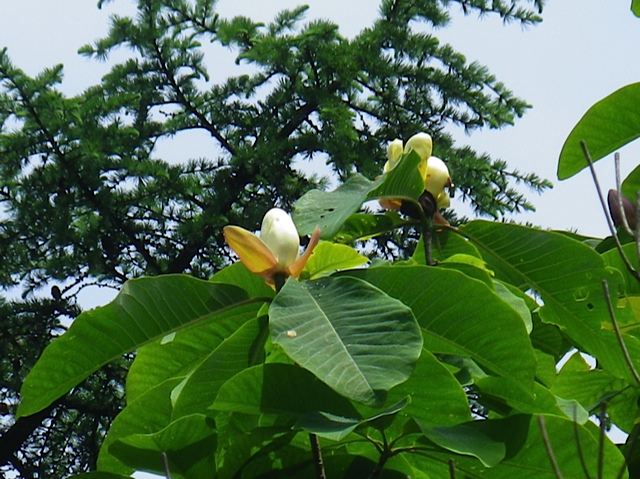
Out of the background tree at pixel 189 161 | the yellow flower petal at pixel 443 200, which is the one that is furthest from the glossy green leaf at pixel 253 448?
the background tree at pixel 189 161

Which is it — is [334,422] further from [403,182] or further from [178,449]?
[403,182]

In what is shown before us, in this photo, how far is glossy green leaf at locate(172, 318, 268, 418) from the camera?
701 millimetres

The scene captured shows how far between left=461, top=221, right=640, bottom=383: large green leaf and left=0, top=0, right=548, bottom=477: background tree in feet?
13.8

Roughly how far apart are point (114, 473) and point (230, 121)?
4.94 m

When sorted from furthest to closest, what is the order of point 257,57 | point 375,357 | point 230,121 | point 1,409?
1. point 230,121
2. point 257,57
3. point 1,409
4. point 375,357

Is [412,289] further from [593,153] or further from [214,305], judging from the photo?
[593,153]

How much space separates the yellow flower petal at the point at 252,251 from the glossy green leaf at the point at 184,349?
0.05 meters

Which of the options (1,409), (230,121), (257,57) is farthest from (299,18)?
(1,409)

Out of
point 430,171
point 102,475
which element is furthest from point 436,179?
point 102,475

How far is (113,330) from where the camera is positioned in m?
0.73

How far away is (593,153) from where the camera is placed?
890 mm

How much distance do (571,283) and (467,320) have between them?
155 mm

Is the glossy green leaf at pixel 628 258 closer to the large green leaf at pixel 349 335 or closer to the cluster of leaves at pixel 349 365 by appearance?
the cluster of leaves at pixel 349 365

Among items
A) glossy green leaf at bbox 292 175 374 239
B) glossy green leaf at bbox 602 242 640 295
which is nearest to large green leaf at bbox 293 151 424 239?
glossy green leaf at bbox 292 175 374 239
